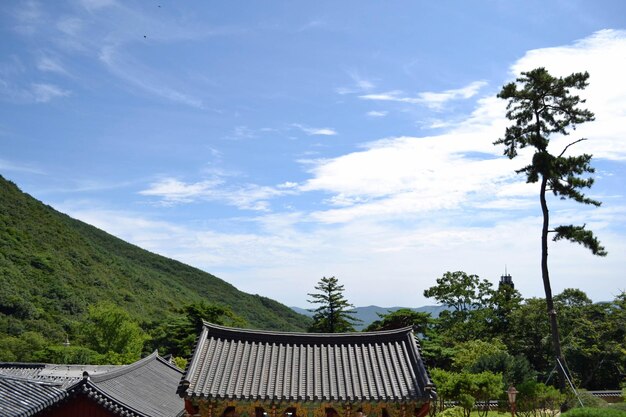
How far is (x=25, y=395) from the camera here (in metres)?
14.6

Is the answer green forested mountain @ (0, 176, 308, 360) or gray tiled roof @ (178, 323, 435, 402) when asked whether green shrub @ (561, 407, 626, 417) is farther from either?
green forested mountain @ (0, 176, 308, 360)

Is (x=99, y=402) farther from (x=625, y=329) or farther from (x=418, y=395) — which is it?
(x=625, y=329)

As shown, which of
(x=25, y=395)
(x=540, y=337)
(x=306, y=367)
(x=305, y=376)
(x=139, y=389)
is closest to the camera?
(x=305, y=376)

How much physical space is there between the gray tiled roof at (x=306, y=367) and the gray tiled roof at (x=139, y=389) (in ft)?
9.90

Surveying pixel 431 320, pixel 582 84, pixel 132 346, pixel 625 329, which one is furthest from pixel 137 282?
pixel 582 84

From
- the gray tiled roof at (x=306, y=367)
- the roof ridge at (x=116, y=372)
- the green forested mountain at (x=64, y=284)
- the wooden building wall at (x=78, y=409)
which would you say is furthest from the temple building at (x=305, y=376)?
the green forested mountain at (x=64, y=284)

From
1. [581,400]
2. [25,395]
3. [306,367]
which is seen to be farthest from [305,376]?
[581,400]

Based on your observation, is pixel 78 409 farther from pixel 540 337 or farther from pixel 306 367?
pixel 540 337

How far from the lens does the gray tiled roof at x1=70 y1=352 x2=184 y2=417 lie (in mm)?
13849

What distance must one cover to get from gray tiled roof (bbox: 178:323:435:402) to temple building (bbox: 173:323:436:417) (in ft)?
0.08

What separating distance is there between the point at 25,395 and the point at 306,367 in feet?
26.1

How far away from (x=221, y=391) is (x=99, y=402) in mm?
3893

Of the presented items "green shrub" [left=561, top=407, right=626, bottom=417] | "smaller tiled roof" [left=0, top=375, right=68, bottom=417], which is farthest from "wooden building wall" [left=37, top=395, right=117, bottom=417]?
"green shrub" [left=561, top=407, right=626, bottom=417]

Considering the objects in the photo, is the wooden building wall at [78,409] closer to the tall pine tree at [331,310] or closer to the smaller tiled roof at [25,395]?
the smaller tiled roof at [25,395]
